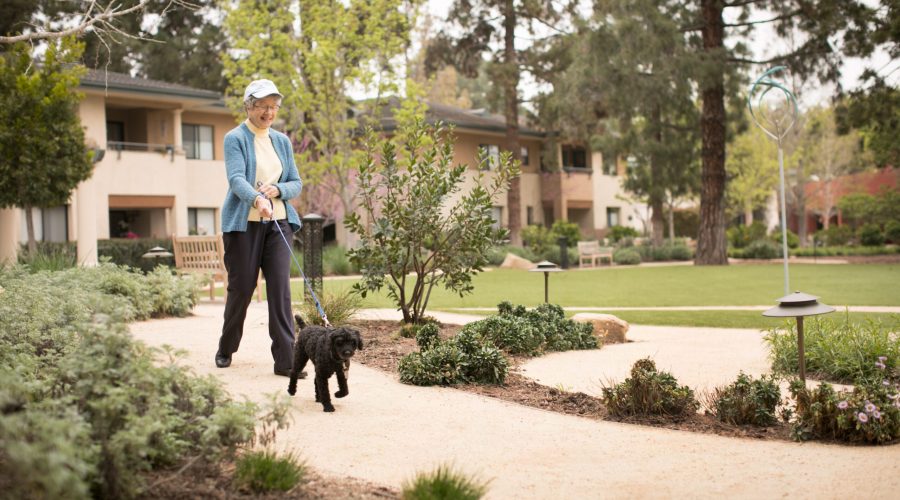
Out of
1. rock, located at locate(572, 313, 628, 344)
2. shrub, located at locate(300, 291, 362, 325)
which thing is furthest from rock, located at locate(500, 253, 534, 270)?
shrub, located at locate(300, 291, 362, 325)

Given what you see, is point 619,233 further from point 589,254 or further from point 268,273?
point 268,273

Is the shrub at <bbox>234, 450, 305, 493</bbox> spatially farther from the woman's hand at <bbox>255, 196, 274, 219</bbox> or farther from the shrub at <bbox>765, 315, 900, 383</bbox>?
the shrub at <bbox>765, 315, 900, 383</bbox>

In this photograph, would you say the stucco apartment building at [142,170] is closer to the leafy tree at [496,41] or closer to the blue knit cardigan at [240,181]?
the leafy tree at [496,41]

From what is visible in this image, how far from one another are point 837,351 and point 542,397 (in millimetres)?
2837

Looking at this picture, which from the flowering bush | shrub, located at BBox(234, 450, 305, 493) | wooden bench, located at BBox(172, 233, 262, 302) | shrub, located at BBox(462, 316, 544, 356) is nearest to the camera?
shrub, located at BBox(234, 450, 305, 493)

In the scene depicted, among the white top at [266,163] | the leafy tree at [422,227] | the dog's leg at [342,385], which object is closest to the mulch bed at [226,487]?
the dog's leg at [342,385]

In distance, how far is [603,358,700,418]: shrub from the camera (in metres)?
6.26

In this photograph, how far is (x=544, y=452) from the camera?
527 cm

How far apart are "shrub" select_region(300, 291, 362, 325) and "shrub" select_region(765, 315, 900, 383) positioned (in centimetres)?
461

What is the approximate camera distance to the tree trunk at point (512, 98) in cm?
3644

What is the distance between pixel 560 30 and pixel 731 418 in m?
34.5

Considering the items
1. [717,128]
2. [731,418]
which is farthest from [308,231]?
[717,128]

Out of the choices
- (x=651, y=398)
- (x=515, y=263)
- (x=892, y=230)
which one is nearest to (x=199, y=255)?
(x=651, y=398)

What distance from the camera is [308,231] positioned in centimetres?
1320
